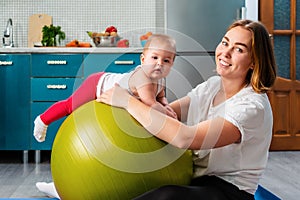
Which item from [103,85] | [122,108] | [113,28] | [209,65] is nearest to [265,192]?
[103,85]

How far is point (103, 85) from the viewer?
2.60 m

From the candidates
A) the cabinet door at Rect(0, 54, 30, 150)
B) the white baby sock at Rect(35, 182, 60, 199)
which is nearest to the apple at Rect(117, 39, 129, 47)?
the cabinet door at Rect(0, 54, 30, 150)

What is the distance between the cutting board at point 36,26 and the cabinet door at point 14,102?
66 centimetres

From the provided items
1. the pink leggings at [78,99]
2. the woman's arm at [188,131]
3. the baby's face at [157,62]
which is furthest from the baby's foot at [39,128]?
the woman's arm at [188,131]

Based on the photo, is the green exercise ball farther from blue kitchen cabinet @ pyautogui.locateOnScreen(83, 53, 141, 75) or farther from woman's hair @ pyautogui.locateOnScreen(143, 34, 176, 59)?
blue kitchen cabinet @ pyautogui.locateOnScreen(83, 53, 141, 75)

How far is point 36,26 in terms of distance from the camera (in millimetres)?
4977

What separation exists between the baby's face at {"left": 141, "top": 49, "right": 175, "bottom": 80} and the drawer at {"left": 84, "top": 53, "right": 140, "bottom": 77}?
6.96 ft

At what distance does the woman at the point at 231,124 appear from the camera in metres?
1.86

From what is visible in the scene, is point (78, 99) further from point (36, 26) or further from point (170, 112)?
point (36, 26)

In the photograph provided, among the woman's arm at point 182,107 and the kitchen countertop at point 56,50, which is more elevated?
the kitchen countertop at point 56,50

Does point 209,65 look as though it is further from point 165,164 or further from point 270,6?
point 165,164

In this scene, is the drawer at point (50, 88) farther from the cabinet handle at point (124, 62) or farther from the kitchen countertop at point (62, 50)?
the cabinet handle at point (124, 62)

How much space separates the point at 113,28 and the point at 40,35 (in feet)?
2.56

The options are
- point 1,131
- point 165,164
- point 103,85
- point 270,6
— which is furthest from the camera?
point 270,6
